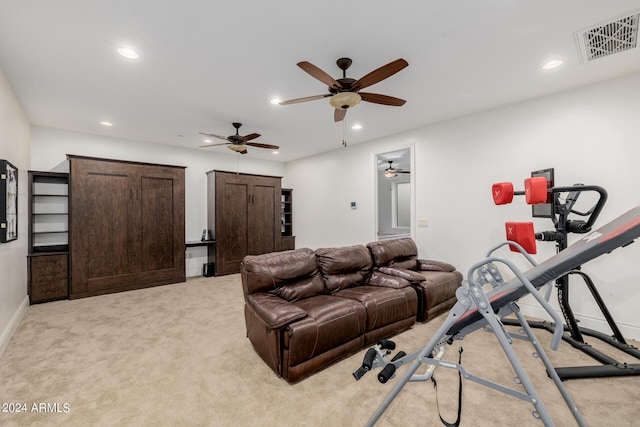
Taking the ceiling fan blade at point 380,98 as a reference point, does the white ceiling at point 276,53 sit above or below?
above

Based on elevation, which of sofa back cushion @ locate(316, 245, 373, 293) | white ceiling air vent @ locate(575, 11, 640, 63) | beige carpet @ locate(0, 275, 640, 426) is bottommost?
beige carpet @ locate(0, 275, 640, 426)

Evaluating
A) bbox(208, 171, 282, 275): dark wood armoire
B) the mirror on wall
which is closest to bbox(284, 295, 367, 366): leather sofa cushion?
bbox(208, 171, 282, 275): dark wood armoire

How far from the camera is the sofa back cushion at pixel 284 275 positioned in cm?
254

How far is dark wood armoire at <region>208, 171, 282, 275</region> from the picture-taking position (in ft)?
18.4

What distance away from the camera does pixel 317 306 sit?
2381 millimetres

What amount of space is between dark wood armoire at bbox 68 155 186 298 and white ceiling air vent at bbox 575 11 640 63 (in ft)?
18.7

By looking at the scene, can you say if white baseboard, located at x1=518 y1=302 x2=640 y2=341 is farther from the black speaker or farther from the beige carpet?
the black speaker

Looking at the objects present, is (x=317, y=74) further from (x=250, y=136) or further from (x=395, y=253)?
(x=395, y=253)

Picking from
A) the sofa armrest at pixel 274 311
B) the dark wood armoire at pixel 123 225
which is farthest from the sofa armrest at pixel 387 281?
the dark wood armoire at pixel 123 225

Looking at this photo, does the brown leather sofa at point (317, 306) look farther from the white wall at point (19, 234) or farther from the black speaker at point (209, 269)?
the black speaker at point (209, 269)

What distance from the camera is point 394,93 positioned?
3.25 metres

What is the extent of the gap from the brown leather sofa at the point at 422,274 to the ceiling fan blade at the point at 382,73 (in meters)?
2.08

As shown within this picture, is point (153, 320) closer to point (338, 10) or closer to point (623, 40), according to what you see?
point (338, 10)

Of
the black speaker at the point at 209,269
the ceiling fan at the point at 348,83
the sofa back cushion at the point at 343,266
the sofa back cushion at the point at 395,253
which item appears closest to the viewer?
the ceiling fan at the point at 348,83
